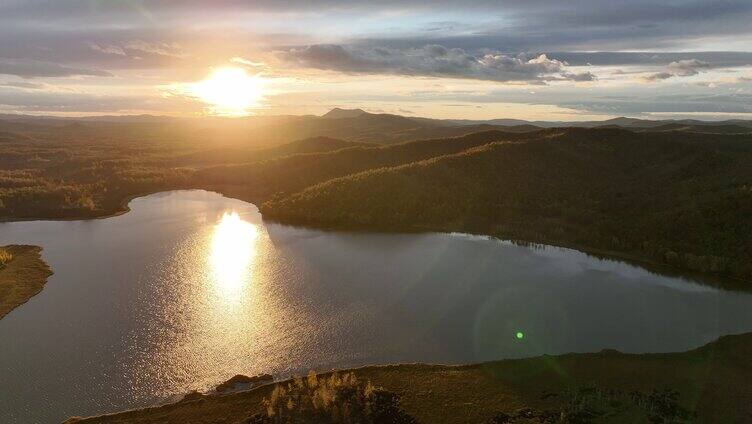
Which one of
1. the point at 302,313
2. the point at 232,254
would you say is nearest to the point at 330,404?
the point at 302,313

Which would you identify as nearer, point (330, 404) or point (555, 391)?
point (330, 404)

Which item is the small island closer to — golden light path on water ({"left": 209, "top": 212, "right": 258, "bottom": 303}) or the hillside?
golden light path on water ({"left": 209, "top": 212, "right": 258, "bottom": 303})

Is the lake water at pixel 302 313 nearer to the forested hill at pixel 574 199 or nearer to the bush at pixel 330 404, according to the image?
the bush at pixel 330 404

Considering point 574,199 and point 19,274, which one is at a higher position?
point 574,199

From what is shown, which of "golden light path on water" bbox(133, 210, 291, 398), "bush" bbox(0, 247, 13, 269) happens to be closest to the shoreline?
"golden light path on water" bbox(133, 210, 291, 398)

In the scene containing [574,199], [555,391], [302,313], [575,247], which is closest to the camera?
[555,391]

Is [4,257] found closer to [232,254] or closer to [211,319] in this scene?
[232,254]

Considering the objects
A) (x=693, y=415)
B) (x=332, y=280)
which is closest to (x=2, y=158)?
(x=332, y=280)

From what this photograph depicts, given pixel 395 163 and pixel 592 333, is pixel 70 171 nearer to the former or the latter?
pixel 395 163
